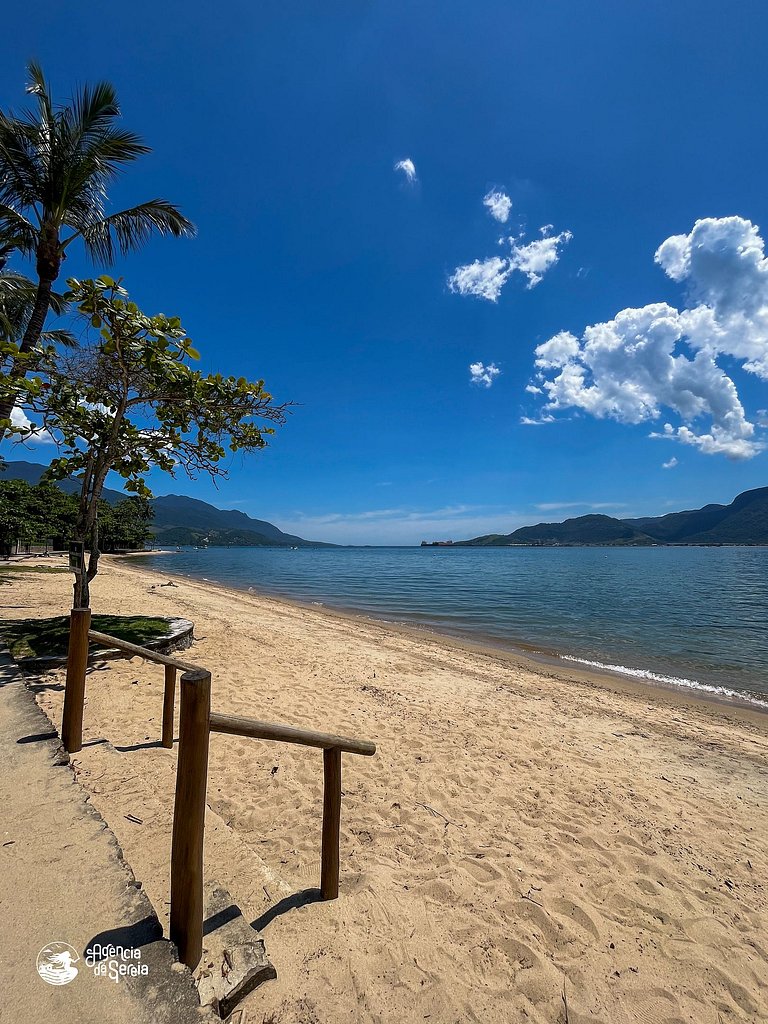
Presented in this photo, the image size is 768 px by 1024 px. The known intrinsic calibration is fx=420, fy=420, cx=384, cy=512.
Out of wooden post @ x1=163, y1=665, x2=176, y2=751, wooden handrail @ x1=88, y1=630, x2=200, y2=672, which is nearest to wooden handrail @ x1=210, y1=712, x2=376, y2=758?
wooden handrail @ x1=88, y1=630, x2=200, y2=672

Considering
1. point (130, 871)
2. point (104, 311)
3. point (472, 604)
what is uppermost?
point (104, 311)

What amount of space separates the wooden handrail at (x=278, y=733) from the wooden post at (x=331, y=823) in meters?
0.09

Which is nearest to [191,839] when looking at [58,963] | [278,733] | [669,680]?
[278,733]

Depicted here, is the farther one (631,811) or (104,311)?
(104,311)

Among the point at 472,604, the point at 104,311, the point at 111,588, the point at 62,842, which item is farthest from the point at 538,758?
the point at 111,588

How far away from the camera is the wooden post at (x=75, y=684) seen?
13.8 feet

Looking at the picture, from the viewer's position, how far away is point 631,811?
4602 mm

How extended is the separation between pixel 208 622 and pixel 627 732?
37.2 ft

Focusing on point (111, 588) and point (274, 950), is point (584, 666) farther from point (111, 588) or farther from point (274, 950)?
point (111, 588)

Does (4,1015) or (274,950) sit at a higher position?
(4,1015)

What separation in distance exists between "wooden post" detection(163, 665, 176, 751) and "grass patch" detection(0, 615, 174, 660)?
3.22 metres

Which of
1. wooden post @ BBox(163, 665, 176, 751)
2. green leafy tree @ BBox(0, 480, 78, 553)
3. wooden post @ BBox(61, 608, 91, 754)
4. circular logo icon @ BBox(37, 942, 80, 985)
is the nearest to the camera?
circular logo icon @ BBox(37, 942, 80, 985)

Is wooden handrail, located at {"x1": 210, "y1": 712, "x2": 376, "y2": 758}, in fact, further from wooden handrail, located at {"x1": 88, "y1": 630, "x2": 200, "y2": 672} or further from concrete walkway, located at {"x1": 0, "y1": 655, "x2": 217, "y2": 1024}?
wooden handrail, located at {"x1": 88, "y1": 630, "x2": 200, "y2": 672}

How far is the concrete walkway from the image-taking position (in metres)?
1.88
